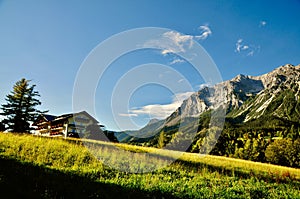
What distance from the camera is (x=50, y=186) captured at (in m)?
6.28

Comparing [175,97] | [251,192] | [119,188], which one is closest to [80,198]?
[119,188]

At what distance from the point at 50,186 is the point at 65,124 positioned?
1480 inches

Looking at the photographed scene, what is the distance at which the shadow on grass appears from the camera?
18.7 ft

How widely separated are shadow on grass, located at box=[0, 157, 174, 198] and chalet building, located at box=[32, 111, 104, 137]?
31924 millimetres

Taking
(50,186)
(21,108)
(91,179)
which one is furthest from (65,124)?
(50,186)

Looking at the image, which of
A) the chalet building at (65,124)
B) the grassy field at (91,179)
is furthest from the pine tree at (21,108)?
the grassy field at (91,179)

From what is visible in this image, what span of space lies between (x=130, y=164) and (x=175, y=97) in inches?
196

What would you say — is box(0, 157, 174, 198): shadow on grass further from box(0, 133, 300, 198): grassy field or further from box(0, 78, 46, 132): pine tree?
box(0, 78, 46, 132): pine tree

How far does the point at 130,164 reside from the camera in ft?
36.0

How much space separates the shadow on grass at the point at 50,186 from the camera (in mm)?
5695

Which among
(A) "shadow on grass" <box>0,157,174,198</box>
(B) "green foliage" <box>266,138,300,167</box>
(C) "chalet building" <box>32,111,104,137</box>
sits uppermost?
(C) "chalet building" <box>32,111,104,137</box>

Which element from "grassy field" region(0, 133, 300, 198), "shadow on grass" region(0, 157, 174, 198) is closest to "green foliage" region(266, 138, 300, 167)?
"grassy field" region(0, 133, 300, 198)

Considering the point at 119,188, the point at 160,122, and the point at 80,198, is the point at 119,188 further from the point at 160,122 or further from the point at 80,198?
the point at 160,122

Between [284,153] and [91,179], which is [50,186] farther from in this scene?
[284,153]
